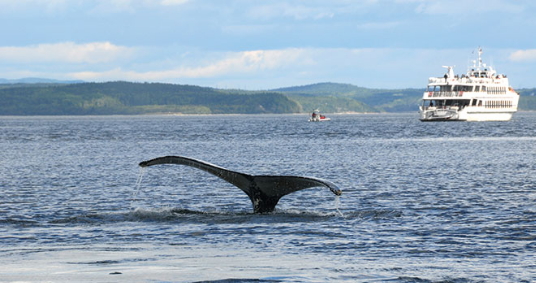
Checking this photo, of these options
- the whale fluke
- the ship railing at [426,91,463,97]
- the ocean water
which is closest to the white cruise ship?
the ship railing at [426,91,463,97]

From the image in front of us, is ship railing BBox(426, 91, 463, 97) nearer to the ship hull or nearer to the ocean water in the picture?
the ship hull

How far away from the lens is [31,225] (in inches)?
886

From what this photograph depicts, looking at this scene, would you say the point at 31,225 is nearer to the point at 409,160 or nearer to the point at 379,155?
the point at 409,160

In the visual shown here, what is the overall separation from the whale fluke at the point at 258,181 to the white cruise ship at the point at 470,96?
144 metres

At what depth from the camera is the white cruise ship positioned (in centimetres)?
16275

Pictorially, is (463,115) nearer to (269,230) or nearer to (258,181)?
(269,230)

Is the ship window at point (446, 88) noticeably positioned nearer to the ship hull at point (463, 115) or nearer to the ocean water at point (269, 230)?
the ship hull at point (463, 115)

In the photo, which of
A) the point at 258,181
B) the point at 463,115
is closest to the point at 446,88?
the point at 463,115

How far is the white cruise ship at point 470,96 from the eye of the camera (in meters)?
163

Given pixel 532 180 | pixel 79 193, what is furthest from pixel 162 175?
pixel 532 180

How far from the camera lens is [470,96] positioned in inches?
6457

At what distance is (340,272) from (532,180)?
2501cm

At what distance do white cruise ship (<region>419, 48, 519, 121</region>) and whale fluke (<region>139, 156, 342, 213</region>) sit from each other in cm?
14442

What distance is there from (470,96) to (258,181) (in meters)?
149
